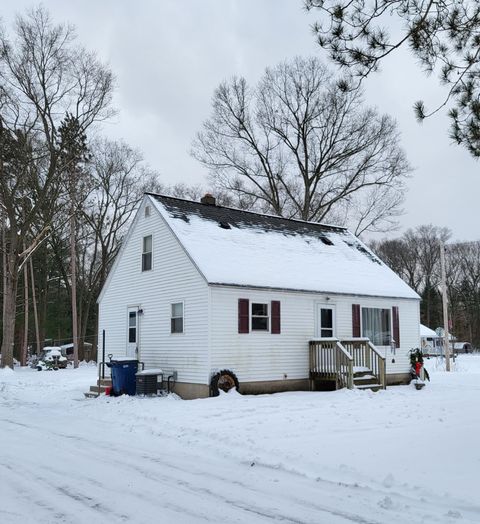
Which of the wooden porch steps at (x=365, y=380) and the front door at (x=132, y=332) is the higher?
the front door at (x=132, y=332)

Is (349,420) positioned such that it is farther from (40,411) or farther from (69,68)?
(69,68)

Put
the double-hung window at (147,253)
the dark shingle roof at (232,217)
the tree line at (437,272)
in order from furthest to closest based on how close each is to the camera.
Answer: the tree line at (437,272)
the dark shingle roof at (232,217)
the double-hung window at (147,253)

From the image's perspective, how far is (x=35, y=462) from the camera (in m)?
7.66

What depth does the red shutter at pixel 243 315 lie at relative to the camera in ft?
52.3

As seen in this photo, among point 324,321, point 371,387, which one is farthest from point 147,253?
point 371,387

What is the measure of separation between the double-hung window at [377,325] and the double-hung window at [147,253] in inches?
290

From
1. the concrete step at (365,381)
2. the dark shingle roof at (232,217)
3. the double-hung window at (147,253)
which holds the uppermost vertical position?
the dark shingle roof at (232,217)

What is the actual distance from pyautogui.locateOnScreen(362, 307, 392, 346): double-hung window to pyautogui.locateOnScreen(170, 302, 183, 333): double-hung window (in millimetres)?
6483

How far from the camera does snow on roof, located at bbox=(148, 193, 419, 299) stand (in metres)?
16.5

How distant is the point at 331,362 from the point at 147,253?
680cm

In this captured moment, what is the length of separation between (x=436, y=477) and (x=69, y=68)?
2566cm

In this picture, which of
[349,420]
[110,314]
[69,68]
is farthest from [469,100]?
[69,68]

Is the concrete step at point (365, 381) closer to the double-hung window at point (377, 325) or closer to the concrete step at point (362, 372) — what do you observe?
the concrete step at point (362, 372)

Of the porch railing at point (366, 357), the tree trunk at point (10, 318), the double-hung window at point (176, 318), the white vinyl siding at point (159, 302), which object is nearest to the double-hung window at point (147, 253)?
the white vinyl siding at point (159, 302)
